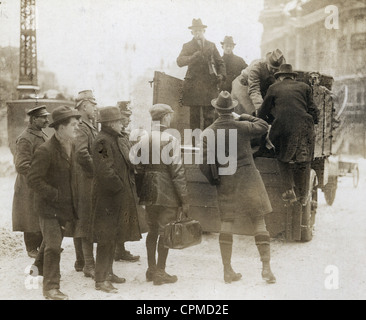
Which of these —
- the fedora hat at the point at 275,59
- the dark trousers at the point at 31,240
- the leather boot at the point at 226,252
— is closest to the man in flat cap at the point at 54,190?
the leather boot at the point at 226,252

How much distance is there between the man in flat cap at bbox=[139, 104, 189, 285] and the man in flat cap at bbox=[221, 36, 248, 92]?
355 cm

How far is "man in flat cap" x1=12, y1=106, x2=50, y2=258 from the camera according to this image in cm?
616

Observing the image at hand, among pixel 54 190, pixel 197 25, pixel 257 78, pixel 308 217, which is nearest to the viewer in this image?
pixel 54 190

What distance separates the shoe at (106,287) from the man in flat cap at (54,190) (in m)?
0.44

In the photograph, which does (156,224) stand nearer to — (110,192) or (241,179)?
(110,192)

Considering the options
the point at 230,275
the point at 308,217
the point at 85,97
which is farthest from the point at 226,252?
the point at 85,97

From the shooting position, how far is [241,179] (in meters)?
5.70

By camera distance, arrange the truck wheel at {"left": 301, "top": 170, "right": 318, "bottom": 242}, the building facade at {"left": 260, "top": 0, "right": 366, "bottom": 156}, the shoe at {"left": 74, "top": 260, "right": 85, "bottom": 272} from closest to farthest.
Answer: the shoe at {"left": 74, "top": 260, "right": 85, "bottom": 272}, the truck wheel at {"left": 301, "top": 170, "right": 318, "bottom": 242}, the building facade at {"left": 260, "top": 0, "right": 366, "bottom": 156}

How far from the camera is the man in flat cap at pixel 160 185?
18.4 ft

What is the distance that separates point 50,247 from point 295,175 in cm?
366

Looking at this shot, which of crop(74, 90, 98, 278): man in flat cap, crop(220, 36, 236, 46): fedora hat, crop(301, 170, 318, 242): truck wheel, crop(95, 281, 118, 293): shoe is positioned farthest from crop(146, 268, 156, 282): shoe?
crop(220, 36, 236, 46): fedora hat

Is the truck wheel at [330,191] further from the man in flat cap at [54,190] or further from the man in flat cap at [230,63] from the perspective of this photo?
the man in flat cap at [54,190]

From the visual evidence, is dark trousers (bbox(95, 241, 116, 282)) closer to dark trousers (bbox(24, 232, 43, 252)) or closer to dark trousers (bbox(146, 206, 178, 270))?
dark trousers (bbox(146, 206, 178, 270))

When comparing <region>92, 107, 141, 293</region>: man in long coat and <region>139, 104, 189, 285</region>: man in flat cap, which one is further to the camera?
<region>139, 104, 189, 285</region>: man in flat cap
